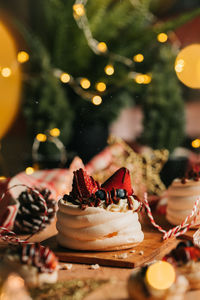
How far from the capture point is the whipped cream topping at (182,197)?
129 centimetres

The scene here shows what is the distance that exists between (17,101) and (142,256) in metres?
1.98

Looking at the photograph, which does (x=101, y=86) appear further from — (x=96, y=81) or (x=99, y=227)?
(x=99, y=227)

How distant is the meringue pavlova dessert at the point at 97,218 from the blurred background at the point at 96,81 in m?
0.74

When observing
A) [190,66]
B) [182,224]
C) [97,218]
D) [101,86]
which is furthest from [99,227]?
[190,66]

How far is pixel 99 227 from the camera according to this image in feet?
3.59

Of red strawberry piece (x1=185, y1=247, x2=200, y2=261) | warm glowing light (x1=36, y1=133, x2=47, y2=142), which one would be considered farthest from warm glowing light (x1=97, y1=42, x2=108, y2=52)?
red strawberry piece (x1=185, y1=247, x2=200, y2=261)

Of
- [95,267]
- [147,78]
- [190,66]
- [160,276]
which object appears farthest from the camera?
[190,66]

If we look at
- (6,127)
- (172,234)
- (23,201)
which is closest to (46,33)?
(6,127)

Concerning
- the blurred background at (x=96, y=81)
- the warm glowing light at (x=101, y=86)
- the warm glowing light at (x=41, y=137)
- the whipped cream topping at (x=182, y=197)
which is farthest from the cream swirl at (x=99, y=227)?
the warm glowing light at (x=101, y=86)

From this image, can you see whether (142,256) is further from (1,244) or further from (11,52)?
(11,52)

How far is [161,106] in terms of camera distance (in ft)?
6.76

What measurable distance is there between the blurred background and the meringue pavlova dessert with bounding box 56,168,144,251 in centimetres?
74

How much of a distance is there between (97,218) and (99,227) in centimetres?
2

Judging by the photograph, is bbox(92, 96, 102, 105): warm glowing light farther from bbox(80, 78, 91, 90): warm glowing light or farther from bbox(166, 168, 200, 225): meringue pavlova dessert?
bbox(166, 168, 200, 225): meringue pavlova dessert
